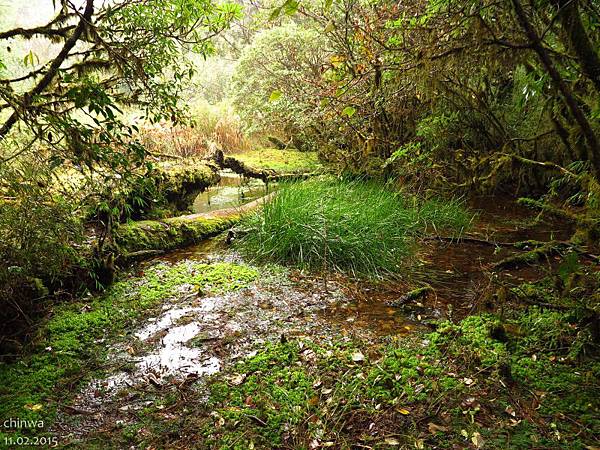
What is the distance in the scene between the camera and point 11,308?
2.64 metres

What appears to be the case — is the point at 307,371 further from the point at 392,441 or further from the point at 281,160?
the point at 281,160

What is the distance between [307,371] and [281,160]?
868 cm

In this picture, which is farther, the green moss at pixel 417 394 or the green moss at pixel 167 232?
the green moss at pixel 167 232

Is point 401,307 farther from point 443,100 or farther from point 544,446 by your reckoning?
point 443,100

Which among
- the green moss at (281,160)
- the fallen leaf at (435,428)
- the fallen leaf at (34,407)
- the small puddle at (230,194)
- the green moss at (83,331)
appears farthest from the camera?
the green moss at (281,160)

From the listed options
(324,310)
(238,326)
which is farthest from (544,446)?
(238,326)

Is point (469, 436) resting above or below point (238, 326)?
below

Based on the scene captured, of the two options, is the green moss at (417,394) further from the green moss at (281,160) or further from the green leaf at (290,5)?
the green moss at (281,160)

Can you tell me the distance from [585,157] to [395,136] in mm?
4062

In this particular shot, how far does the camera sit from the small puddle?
7270 mm

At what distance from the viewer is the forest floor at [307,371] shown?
1.91 m

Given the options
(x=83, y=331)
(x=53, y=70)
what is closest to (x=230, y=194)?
(x=83, y=331)

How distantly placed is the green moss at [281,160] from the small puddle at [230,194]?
0.55 m

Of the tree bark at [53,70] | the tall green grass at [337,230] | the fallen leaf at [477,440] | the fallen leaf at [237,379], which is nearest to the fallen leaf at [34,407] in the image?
the fallen leaf at [237,379]
